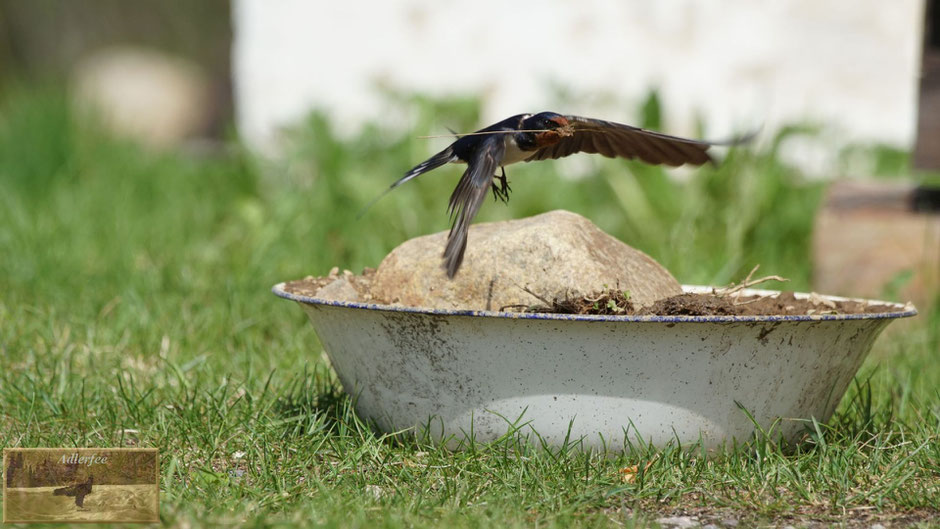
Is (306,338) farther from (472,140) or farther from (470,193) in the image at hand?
(470,193)

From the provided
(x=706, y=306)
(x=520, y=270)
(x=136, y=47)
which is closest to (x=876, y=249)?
(x=706, y=306)

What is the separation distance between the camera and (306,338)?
11.0 feet

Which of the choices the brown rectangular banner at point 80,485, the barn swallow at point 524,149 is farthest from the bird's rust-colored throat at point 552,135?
the brown rectangular banner at point 80,485

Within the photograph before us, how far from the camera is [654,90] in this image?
4.62m

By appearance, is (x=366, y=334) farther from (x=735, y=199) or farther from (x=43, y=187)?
(x=43, y=187)

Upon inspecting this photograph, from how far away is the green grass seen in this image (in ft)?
6.86

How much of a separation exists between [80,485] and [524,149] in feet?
3.78

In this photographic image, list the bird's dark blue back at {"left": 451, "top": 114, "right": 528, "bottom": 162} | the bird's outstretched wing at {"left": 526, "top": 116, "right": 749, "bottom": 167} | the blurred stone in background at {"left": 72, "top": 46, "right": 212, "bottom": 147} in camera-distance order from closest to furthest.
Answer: the bird's dark blue back at {"left": 451, "top": 114, "right": 528, "bottom": 162}, the bird's outstretched wing at {"left": 526, "top": 116, "right": 749, "bottom": 167}, the blurred stone in background at {"left": 72, "top": 46, "right": 212, "bottom": 147}

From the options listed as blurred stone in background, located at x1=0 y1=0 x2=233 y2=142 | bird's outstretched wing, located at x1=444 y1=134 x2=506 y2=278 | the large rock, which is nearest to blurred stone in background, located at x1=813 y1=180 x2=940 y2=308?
the large rock

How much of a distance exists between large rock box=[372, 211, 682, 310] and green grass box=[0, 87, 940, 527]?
333 millimetres

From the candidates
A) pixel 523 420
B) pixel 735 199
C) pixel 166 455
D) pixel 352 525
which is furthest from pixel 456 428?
pixel 735 199

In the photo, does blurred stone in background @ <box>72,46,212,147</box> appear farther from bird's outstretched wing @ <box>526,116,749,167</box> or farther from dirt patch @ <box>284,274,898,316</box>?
bird's outstretched wing @ <box>526,116,749,167</box>

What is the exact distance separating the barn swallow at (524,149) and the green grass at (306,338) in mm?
553

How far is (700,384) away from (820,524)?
367 millimetres
